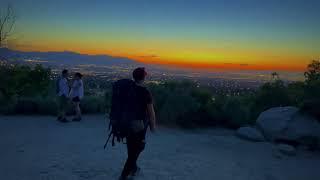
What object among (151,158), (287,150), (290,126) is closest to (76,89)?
(151,158)

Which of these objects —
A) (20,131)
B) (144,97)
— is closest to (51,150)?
(20,131)

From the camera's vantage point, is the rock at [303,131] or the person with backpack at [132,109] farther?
the rock at [303,131]

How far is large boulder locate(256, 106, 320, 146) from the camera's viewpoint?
11.5m

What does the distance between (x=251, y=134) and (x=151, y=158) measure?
4.49 m

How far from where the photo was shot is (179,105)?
15.2 m

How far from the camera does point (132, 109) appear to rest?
686cm

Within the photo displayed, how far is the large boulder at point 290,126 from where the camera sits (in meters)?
11.5

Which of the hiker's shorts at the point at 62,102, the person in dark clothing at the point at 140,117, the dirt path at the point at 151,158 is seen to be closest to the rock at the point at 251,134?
the dirt path at the point at 151,158

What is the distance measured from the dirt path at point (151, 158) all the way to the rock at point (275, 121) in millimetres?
503

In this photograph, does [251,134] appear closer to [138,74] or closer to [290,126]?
[290,126]

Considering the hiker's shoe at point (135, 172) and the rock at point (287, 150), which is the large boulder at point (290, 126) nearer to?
the rock at point (287, 150)

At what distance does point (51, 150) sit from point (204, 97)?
8.11 meters

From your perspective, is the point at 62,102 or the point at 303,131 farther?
the point at 62,102

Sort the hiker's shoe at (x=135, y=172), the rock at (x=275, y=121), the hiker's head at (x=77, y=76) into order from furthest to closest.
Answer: the hiker's head at (x=77, y=76), the rock at (x=275, y=121), the hiker's shoe at (x=135, y=172)
